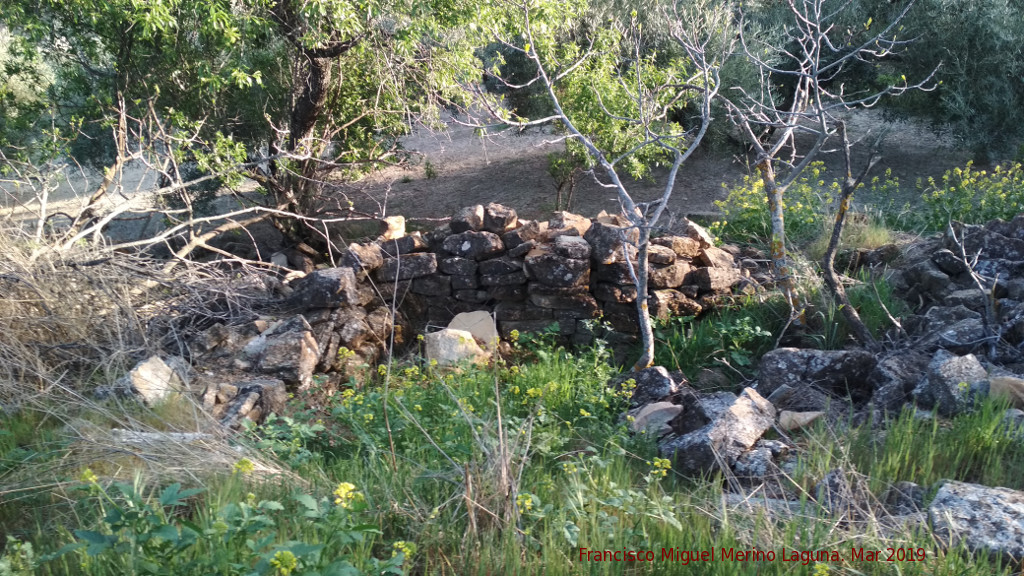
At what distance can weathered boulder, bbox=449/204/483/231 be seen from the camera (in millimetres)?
7262

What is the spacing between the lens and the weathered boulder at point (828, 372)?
15.9 feet

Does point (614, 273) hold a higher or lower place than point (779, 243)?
lower

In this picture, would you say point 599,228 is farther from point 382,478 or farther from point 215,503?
point 215,503

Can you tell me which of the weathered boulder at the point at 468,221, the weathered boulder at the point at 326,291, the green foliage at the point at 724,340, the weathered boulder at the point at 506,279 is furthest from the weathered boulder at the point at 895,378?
the weathered boulder at the point at 326,291

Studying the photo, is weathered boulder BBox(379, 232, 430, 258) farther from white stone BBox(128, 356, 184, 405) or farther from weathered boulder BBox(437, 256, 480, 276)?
white stone BBox(128, 356, 184, 405)

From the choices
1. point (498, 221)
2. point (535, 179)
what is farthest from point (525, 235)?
point (535, 179)

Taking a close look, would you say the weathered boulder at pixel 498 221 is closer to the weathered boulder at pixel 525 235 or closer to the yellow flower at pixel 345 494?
the weathered boulder at pixel 525 235

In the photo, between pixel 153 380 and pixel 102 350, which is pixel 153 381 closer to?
pixel 153 380

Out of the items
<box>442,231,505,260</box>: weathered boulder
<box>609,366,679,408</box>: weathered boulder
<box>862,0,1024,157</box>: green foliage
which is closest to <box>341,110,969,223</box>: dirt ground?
<box>862,0,1024,157</box>: green foliage

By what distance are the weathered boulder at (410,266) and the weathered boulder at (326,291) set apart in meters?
0.54

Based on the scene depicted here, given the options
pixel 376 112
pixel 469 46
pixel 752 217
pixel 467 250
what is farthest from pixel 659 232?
pixel 376 112

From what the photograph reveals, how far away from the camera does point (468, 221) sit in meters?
7.25

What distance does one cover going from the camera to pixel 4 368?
4969 mm

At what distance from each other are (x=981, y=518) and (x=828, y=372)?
194 cm
